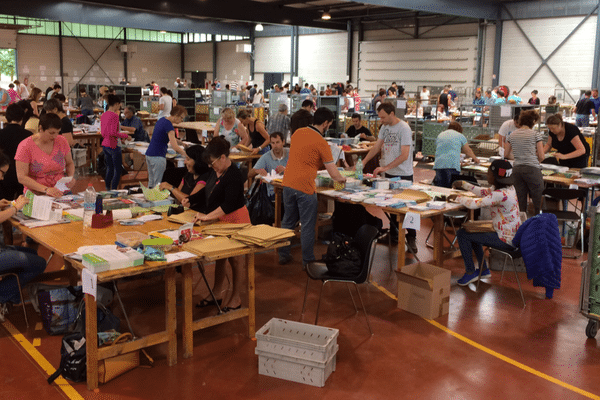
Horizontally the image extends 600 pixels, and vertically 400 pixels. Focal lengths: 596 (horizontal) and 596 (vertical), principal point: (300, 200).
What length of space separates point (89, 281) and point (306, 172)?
2592 millimetres

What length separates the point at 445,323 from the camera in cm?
488

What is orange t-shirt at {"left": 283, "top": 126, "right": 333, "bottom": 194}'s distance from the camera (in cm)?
553

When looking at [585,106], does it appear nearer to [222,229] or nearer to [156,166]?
[156,166]

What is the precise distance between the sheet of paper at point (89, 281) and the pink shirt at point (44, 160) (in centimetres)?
233

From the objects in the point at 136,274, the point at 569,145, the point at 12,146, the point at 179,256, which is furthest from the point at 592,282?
the point at 12,146

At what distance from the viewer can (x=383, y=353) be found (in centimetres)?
430

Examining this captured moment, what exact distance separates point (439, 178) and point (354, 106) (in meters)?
10.9

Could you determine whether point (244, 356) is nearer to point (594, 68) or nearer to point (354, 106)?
point (354, 106)

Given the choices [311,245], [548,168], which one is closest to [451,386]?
[311,245]

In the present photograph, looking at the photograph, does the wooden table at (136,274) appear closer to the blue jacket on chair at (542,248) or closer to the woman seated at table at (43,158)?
the woman seated at table at (43,158)

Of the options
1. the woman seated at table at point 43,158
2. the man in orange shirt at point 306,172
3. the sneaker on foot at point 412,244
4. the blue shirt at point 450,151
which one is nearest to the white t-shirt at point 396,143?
the sneaker on foot at point 412,244

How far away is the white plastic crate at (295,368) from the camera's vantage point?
3.80 m

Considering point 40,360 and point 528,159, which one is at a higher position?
point 528,159

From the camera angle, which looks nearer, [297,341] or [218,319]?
[297,341]
